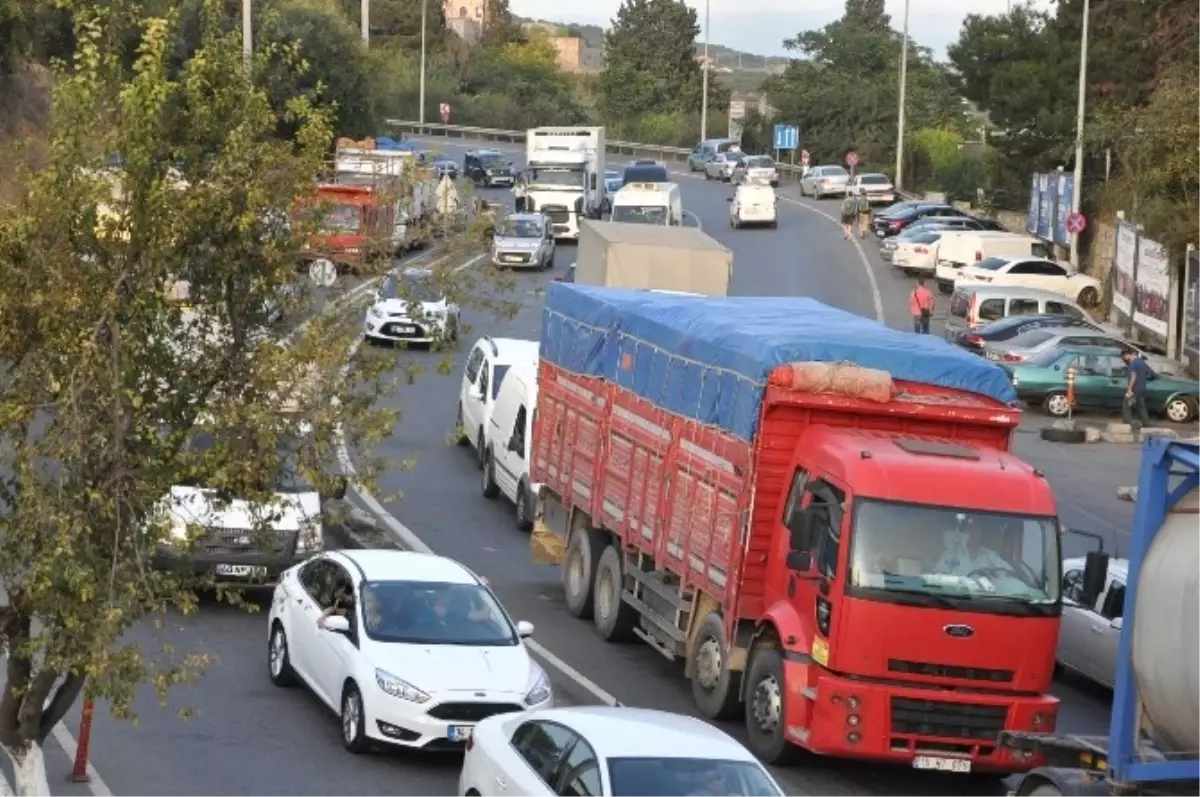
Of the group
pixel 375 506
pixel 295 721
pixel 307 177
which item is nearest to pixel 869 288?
pixel 375 506

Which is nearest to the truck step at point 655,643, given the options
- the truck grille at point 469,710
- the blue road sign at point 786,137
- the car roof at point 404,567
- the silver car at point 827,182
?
the car roof at point 404,567

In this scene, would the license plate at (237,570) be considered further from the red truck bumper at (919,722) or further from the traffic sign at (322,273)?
the traffic sign at (322,273)

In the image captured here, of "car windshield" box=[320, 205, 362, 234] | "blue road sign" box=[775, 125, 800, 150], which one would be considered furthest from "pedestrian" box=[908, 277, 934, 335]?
"blue road sign" box=[775, 125, 800, 150]

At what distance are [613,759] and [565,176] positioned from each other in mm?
53660

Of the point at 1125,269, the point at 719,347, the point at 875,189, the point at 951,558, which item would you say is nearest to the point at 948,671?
the point at 951,558

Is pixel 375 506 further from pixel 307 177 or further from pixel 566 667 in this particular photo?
pixel 307 177

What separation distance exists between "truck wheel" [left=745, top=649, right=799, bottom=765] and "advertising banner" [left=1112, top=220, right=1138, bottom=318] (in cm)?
3416

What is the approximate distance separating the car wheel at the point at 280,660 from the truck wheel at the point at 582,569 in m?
4.07

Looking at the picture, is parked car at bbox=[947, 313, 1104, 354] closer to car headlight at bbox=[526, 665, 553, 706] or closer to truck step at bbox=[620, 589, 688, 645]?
truck step at bbox=[620, 589, 688, 645]

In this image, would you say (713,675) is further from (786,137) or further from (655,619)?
(786,137)

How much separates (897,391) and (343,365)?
7024mm

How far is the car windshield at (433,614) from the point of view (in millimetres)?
16594

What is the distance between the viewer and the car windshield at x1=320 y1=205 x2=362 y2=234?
37.2 feet

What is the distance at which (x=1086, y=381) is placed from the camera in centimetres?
3991
